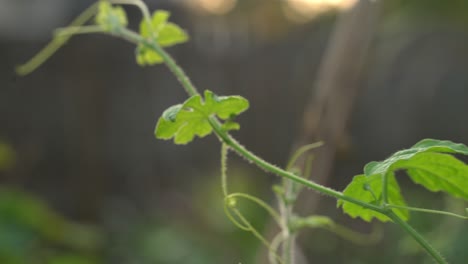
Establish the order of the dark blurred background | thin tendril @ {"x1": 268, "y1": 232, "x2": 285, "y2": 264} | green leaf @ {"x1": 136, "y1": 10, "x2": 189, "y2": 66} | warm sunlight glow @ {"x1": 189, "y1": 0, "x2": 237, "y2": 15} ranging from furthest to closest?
warm sunlight glow @ {"x1": 189, "y1": 0, "x2": 237, "y2": 15} → the dark blurred background → green leaf @ {"x1": 136, "y1": 10, "x2": 189, "y2": 66} → thin tendril @ {"x1": 268, "y1": 232, "x2": 285, "y2": 264}

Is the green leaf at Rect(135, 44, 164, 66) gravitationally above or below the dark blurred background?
below

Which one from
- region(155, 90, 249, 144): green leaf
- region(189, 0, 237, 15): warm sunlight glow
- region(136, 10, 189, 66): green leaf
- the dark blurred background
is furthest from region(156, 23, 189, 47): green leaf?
region(189, 0, 237, 15): warm sunlight glow

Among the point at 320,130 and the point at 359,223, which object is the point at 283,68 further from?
the point at 320,130

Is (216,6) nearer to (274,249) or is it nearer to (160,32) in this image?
(274,249)

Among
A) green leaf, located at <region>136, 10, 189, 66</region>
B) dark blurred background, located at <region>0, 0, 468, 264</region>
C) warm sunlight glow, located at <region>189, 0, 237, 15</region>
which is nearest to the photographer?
green leaf, located at <region>136, 10, 189, 66</region>

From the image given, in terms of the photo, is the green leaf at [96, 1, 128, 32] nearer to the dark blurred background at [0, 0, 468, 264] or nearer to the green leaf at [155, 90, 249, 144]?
the green leaf at [155, 90, 249, 144]

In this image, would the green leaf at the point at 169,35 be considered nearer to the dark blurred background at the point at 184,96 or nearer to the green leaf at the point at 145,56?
the green leaf at the point at 145,56

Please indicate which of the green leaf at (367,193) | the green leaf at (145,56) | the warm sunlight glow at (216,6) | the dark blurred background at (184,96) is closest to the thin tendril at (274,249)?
the green leaf at (367,193)
